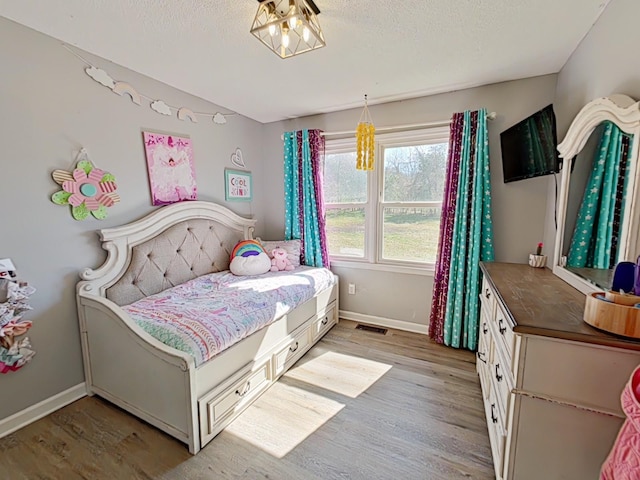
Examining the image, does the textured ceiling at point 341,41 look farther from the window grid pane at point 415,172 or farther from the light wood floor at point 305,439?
the light wood floor at point 305,439

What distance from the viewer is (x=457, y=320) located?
8.38 ft

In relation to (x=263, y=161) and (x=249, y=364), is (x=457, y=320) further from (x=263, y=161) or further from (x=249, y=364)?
(x=263, y=161)

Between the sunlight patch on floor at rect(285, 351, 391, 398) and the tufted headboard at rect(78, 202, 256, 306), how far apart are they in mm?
1261

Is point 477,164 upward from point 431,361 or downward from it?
upward

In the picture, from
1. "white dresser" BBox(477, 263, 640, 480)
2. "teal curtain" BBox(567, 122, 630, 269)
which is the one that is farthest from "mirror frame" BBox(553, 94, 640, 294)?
"white dresser" BBox(477, 263, 640, 480)

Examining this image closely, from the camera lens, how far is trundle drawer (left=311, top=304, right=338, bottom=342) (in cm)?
266

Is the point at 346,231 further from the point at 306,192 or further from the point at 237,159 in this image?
the point at 237,159

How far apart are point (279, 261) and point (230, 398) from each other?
55.8 inches

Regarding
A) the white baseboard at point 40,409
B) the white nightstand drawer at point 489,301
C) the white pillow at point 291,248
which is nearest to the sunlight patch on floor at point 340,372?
the white nightstand drawer at point 489,301

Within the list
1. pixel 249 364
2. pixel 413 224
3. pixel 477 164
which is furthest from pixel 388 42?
pixel 249 364

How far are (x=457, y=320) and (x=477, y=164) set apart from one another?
1370mm

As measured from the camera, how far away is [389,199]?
2.96 meters

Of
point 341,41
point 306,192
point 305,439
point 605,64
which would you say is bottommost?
point 305,439

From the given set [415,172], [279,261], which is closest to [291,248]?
Answer: [279,261]
